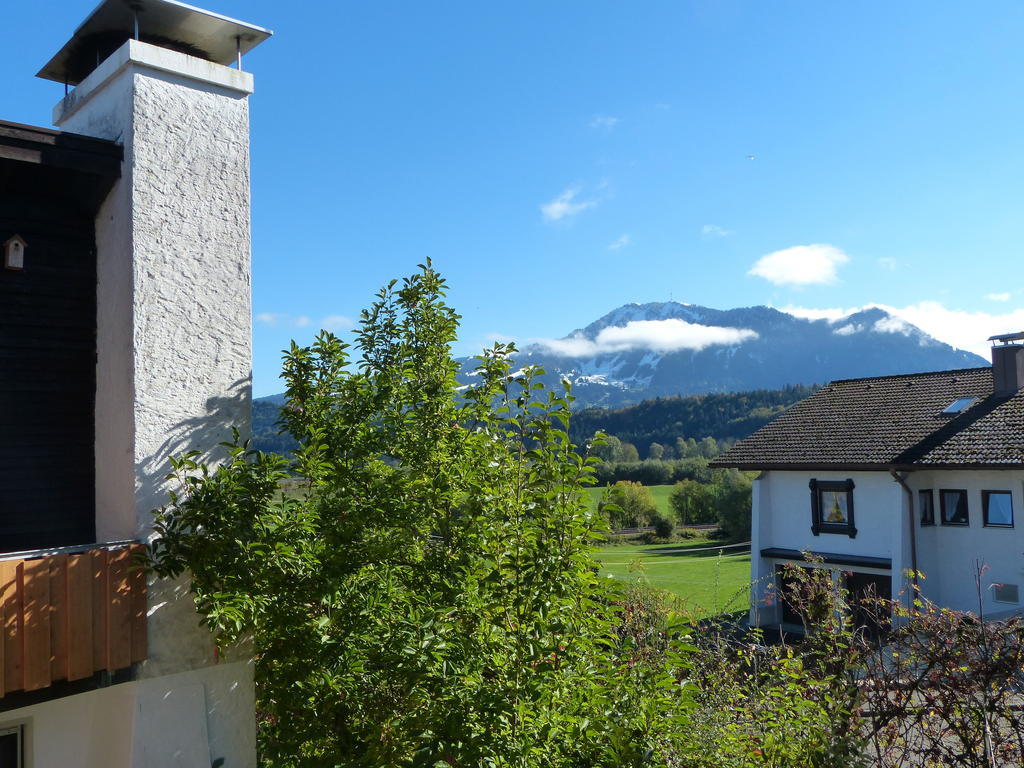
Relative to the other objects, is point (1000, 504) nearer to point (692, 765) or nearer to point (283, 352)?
point (692, 765)

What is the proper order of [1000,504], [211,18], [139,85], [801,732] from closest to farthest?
[801,732] → [139,85] → [211,18] → [1000,504]

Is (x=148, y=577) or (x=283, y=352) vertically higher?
(x=283, y=352)

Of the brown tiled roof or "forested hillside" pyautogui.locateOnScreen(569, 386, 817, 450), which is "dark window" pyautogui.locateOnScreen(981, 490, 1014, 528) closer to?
the brown tiled roof

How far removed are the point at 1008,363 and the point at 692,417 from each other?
412 feet

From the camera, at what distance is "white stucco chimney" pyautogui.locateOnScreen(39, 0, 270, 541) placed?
225 inches

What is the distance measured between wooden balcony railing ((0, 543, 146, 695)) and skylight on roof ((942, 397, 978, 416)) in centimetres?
2233

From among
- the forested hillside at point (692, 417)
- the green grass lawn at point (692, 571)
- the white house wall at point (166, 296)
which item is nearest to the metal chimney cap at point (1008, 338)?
the green grass lawn at point (692, 571)

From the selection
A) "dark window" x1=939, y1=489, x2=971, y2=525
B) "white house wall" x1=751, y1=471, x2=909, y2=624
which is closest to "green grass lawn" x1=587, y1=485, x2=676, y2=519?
"white house wall" x1=751, y1=471, x2=909, y2=624

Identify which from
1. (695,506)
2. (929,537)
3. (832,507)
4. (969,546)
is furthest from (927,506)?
(695,506)

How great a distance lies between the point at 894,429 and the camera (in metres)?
22.4

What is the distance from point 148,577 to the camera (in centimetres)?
563

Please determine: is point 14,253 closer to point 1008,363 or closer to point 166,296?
point 166,296

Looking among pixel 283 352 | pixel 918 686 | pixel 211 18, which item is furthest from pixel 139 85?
pixel 918 686

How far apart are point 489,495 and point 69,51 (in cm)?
539
